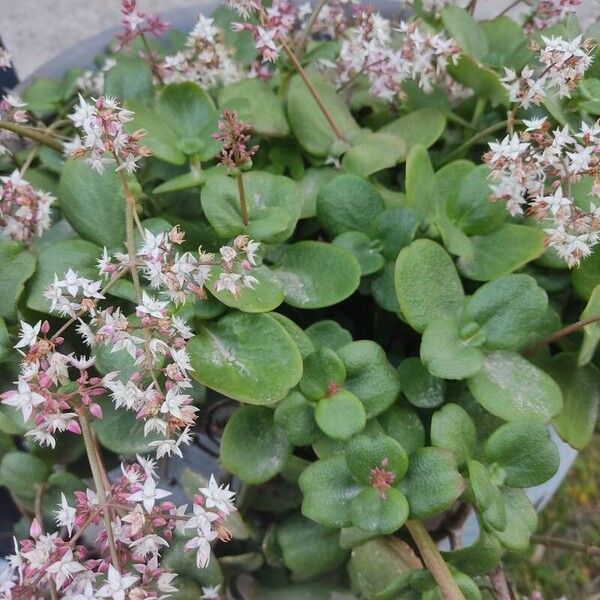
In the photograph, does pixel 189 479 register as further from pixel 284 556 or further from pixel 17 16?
pixel 17 16

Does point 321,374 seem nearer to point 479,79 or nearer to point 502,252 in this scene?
point 502,252

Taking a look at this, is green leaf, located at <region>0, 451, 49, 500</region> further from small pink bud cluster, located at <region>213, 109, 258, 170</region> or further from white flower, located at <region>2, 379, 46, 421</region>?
small pink bud cluster, located at <region>213, 109, 258, 170</region>

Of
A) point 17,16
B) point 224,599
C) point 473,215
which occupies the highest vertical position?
point 473,215

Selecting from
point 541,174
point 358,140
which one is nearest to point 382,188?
point 358,140

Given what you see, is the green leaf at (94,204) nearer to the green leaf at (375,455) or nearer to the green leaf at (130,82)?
the green leaf at (130,82)

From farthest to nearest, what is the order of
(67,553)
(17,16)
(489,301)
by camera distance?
(17,16) < (489,301) < (67,553)

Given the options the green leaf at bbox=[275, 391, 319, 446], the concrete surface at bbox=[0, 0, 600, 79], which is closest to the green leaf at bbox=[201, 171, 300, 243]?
the green leaf at bbox=[275, 391, 319, 446]

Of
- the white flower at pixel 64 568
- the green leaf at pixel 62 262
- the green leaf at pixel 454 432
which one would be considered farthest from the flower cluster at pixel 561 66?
the white flower at pixel 64 568
